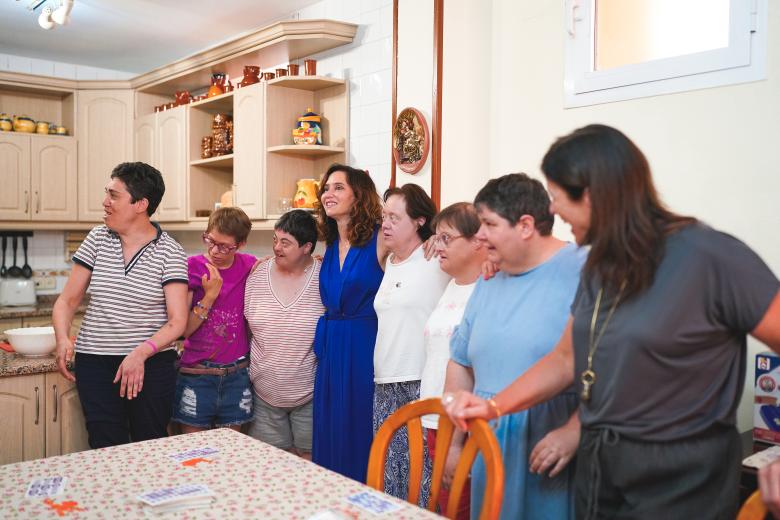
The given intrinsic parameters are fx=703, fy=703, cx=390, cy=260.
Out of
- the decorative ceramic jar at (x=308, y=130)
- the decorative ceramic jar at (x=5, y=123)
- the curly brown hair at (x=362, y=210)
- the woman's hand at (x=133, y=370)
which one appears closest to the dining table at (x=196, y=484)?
the woman's hand at (x=133, y=370)

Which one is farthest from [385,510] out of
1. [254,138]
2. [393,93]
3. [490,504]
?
[254,138]

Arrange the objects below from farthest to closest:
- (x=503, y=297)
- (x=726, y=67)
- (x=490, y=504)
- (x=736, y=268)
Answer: (x=726, y=67) < (x=503, y=297) < (x=490, y=504) < (x=736, y=268)

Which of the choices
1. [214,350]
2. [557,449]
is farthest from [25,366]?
[557,449]

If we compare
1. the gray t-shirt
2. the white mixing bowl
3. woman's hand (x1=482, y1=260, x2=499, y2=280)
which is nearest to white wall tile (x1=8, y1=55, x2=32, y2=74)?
the white mixing bowl

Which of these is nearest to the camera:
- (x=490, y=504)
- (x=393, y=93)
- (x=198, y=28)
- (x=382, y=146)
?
(x=490, y=504)

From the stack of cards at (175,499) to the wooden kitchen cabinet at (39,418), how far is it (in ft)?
4.90

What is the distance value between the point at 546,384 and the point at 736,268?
1.55 feet

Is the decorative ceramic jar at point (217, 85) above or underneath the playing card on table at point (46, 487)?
above

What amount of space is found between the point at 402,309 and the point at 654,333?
3.94 ft

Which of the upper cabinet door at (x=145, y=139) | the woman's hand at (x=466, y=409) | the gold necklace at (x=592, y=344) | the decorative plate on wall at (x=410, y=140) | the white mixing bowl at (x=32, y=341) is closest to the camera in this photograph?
the gold necklace at (x=592, y=344)

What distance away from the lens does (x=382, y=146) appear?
368cm

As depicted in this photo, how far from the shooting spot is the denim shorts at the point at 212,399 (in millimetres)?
2682

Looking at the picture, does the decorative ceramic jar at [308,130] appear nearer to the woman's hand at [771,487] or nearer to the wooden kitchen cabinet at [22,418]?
the wooden kitchen cabinet at [22,418]

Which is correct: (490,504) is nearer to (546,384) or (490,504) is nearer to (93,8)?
(546,384)
